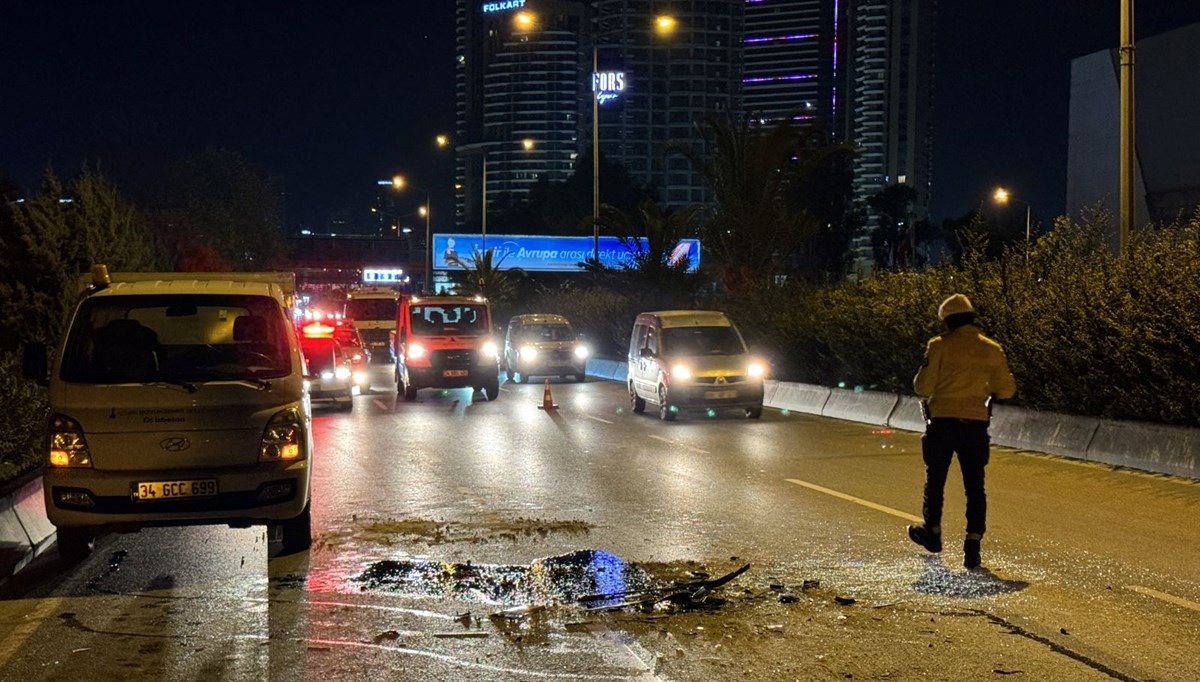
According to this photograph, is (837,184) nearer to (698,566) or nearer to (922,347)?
(922,347)

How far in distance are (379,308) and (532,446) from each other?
29.4m

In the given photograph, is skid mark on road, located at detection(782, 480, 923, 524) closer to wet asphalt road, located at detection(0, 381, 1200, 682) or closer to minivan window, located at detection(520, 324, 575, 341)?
wet asphalt road, located at detection(0, 381, 1200, 682)

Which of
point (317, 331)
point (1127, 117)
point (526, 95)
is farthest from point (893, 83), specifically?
point (1127, 117)

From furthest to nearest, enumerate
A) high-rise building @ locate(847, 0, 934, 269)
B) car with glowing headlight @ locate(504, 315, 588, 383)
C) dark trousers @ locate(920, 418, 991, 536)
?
high-rise building @ locate(847, 0, 934, 269) < car with glowing headlight @ locate(504, 315, 588, 383) < dark trousers @ locate(920, 418, 991, 536)

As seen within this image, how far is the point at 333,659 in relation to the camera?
20.6 ft

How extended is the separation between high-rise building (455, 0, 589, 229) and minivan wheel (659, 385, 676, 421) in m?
154

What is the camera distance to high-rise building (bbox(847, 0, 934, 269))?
192 m

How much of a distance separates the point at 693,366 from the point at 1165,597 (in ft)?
44.3

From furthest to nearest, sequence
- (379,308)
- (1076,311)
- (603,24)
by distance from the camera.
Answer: (603,24)
(379,308)
(1076,311)

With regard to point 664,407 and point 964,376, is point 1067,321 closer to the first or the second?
point 664,407

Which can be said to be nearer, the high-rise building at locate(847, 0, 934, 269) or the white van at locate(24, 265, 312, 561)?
the white van at locate(24, 265, 312, 561)

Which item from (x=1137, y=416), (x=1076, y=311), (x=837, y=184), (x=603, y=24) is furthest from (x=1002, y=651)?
(x=603, y=24)

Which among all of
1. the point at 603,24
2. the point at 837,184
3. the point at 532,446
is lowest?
the point at 532,446

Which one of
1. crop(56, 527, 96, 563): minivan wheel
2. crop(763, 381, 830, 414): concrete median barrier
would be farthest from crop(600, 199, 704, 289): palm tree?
crop(56, 527, 96, 563): minivan wheel
